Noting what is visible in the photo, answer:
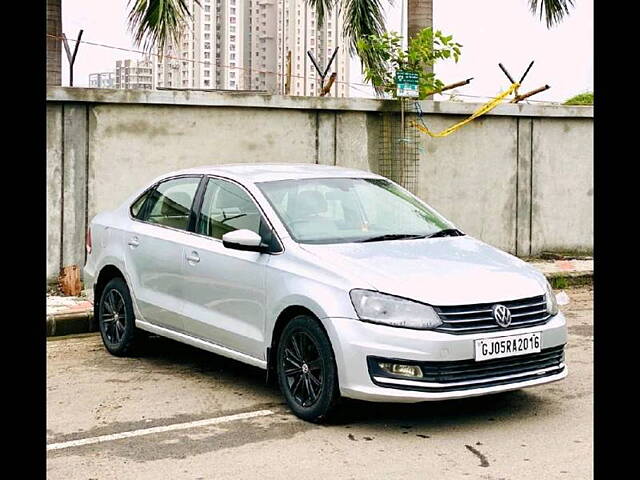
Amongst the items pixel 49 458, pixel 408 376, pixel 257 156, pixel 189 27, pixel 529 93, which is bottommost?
pixel 49 458

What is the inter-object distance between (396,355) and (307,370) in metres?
0.66

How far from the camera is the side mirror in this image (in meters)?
6.34

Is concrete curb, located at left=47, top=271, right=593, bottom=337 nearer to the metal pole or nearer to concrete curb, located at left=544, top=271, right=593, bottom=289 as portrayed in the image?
concrete curb, located at left=544, top=271, right=593, bottom=289

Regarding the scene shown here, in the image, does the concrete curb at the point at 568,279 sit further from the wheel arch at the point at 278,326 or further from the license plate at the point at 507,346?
the wheel arch at the point at 278,326

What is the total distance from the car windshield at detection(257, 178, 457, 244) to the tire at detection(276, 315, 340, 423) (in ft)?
2.24

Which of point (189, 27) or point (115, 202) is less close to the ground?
point (189, 27)

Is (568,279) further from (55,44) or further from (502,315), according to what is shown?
(55,44)

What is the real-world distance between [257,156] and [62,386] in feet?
17.9

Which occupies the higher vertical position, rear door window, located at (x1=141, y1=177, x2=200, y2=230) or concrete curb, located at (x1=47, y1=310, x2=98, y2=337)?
rear door window, located at (x1=141, y1=177, x2=200, y2=230)

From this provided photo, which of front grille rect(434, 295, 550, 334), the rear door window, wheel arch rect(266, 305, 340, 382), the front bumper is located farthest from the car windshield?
front grille rect(434, 295, 550, 334)

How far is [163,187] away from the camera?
7.88 metres

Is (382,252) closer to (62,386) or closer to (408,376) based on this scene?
(408,376)

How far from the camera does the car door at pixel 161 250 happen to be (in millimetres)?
7207
